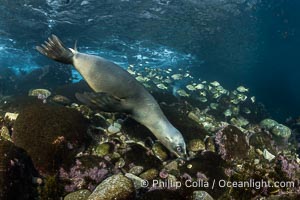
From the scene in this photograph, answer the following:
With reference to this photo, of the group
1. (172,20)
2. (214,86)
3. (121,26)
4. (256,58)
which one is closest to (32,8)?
(121,26)

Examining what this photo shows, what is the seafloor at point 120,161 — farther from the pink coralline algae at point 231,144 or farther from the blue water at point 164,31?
the blue water at point 164,31

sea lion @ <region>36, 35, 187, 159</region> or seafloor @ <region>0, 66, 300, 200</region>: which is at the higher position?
sea lion @ <region>36, 35, 187, 159</region>

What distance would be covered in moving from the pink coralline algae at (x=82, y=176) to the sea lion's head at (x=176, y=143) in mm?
1468

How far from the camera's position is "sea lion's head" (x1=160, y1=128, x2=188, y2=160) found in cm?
598

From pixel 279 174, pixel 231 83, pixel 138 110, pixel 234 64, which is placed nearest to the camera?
pixel 279 174

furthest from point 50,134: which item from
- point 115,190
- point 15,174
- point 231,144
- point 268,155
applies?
point 268,155

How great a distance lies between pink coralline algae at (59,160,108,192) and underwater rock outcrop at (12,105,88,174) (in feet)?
0.74

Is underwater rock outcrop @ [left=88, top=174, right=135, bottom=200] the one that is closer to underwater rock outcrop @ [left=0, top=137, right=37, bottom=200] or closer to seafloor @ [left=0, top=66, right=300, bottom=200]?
seafloor @ [left=0, top=66, right=300, bottom=200]

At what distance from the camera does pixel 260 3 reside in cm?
1995

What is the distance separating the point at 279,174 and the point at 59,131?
14.4ft

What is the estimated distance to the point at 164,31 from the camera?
24.1 meters

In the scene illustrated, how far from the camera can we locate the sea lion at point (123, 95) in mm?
6016

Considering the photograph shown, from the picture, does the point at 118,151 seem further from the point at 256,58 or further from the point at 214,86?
the point at 256,58

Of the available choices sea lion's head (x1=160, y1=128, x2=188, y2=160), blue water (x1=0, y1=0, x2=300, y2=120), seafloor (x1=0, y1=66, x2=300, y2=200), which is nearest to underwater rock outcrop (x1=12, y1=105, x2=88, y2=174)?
seafloor (x1=0, y1=66, x2=300, y2=200)
